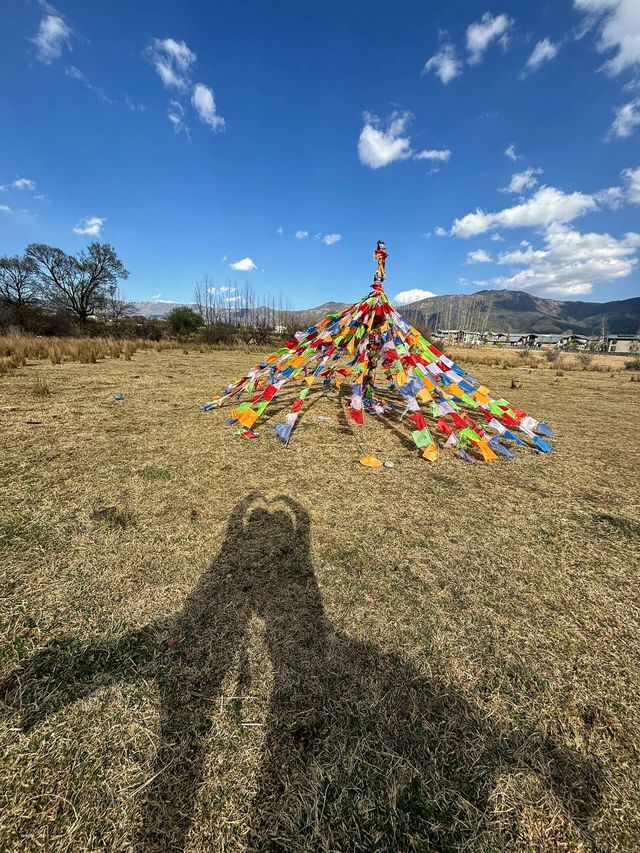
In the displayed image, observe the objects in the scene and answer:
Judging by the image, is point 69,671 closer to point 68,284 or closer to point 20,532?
point 20,532

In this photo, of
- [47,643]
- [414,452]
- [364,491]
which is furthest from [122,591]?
[414,452]

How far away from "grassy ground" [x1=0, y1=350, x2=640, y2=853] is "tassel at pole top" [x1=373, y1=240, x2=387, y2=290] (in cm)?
377

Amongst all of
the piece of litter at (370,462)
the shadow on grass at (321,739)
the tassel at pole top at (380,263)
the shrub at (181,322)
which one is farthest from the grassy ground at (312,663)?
the shrub at (181,322)

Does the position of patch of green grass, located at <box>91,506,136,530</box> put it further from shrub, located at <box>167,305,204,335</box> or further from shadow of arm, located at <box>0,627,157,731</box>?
shrub, located at <box>167,305,204,335</box>

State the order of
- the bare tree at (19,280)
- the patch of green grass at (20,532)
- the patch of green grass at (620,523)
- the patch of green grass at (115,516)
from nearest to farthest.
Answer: the patch of green grass at (20,532), the patch of green grass at (115,516), the patch of green grass at (620,523), the bare tree at (19,280)

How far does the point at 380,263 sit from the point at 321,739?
6216 millimetres

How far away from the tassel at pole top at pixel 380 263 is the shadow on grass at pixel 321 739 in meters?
5.30

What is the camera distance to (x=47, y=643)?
1777 mm

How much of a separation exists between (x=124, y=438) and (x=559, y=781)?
5.01 meters

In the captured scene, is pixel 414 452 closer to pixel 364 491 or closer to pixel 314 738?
pixel 364 491

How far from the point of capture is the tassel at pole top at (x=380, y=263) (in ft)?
19.1

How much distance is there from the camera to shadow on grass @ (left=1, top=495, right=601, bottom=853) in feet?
3.90

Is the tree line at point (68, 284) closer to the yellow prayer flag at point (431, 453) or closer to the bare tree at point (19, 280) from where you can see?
the bare tree at point (19, 280)

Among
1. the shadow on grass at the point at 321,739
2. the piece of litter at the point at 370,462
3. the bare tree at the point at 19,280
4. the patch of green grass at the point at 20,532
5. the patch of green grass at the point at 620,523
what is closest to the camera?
the shadow on grass at the point at 321,739
